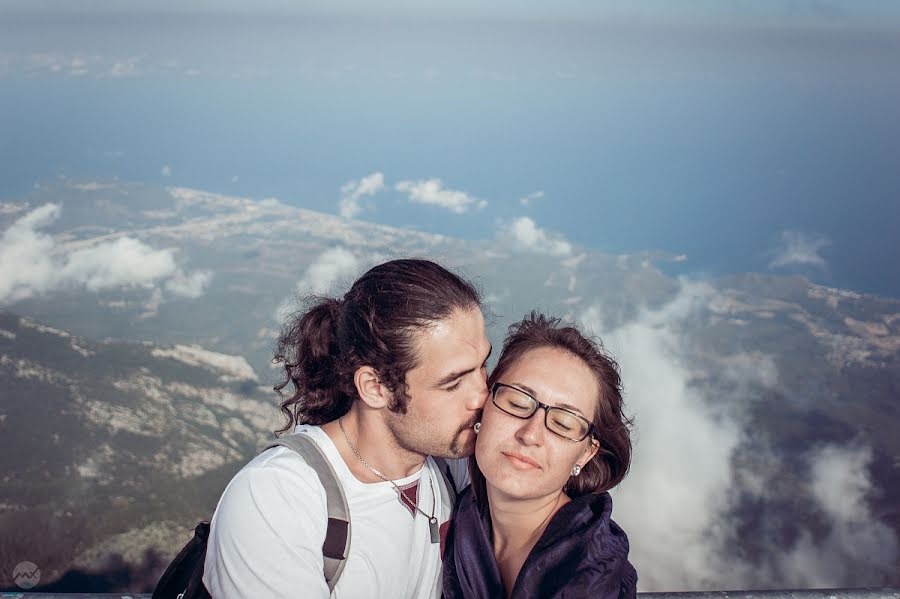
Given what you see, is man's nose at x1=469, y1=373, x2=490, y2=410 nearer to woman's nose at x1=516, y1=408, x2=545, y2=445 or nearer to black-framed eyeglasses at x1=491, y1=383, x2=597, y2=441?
black-framed eyeglasses at x1=491, y1=383, x2=597, y2=441

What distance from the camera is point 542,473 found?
3.00m

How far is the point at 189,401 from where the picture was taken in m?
94.7

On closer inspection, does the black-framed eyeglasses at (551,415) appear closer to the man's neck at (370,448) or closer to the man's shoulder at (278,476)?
the man's neck at (370,448)

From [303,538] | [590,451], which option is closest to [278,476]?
[303,538]

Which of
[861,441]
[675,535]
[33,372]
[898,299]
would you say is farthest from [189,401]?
[898,299]

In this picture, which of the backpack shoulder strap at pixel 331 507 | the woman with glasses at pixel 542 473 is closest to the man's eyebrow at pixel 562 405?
the woman with glasses at pixel 542 473

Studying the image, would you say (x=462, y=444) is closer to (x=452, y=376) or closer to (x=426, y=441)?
(x=426, y=441)

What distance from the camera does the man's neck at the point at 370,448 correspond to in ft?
10.4

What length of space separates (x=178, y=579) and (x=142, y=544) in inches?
3047

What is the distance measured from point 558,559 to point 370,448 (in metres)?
1.07

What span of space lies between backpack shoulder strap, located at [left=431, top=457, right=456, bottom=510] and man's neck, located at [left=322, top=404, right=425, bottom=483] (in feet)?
0.93

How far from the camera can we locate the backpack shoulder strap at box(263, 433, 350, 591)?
8.89 ft

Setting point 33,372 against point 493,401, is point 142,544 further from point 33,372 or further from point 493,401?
point 493,401

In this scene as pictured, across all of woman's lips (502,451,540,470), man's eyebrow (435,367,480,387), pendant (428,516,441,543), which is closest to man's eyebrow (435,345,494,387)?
man's eyebrow (435,367,480,387)
